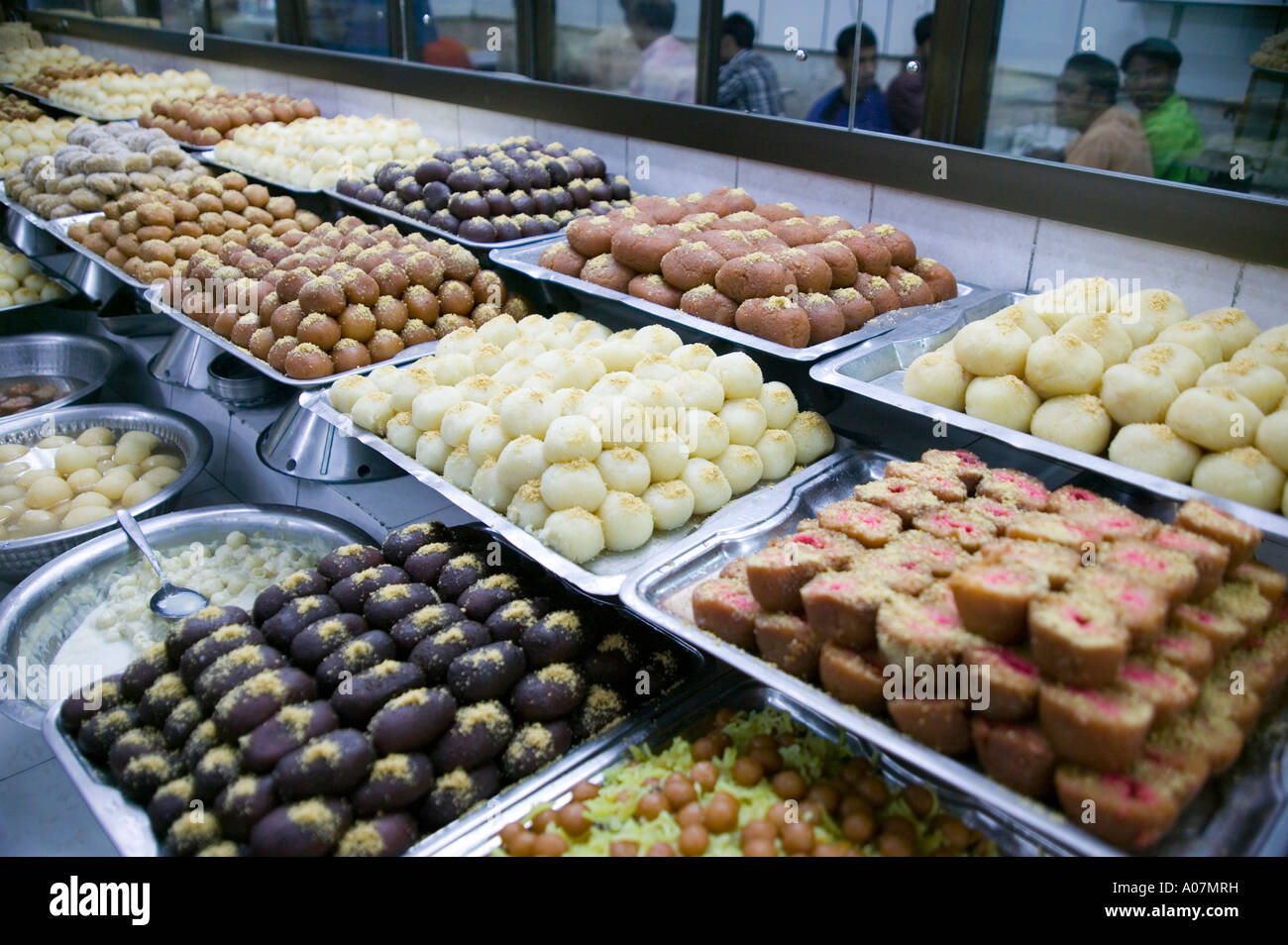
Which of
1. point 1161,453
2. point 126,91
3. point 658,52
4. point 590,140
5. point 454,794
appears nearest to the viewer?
point 454,794

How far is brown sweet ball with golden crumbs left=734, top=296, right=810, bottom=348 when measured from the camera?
2.87 m

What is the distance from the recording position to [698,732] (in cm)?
210

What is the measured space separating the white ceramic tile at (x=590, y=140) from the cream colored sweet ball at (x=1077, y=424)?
10.1 feet

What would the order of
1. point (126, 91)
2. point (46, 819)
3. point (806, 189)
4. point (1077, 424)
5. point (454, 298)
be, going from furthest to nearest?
1. point (126, 91)
2. point (806, 189)
3. point (454, 298)
4. point (46, 819)
5. point (1077, 424)

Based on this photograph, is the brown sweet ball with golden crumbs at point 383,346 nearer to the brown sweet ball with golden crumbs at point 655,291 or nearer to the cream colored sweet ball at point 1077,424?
the brown sweet ball with golden crumbs at point 655,291

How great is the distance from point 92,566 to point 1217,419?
3249mm

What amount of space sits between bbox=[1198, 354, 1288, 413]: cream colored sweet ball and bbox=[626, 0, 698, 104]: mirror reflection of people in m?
3.94

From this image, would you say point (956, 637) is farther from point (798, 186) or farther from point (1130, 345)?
point (798, 186)

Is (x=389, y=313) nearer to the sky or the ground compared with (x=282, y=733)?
nearer to the sky

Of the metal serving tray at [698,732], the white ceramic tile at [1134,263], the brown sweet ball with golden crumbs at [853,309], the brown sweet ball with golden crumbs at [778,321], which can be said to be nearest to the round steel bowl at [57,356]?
the brown sweet ball with golden crumbs at [778,321]

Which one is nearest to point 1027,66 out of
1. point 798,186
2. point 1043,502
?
point 798,186

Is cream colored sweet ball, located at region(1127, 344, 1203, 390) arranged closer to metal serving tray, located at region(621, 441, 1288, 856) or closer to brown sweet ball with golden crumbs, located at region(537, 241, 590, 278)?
metal serving tray, located at region(621, 441, 1288, 856)

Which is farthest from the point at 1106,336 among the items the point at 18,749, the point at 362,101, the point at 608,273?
the point at 362,101

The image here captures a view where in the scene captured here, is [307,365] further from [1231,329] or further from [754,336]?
[1231,329]
